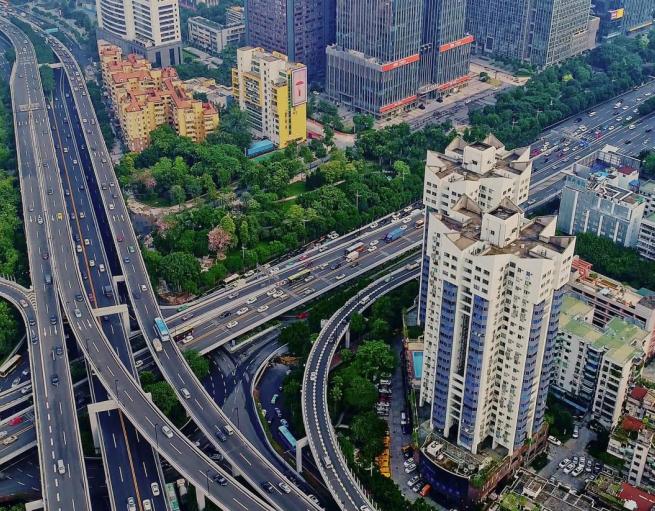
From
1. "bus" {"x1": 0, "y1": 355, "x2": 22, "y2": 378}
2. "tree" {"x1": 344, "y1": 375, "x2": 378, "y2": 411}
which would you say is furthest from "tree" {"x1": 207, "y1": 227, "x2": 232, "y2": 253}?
"tree" {"x1": 344, "y1": 375, "x2": 378, "y2": 411}

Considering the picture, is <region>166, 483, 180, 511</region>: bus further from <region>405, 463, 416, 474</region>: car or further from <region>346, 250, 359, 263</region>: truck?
<region>346, 250, 359, 263</region>: truck

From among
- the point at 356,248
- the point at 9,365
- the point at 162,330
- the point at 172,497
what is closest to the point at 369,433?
the point at 172,497

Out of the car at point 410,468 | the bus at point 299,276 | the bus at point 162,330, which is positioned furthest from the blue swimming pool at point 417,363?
the bus at point 162,330

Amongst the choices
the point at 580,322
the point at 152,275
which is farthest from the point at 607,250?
the point at 152,275

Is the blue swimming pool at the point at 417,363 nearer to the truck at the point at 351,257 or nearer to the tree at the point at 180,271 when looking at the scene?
the truck at the point at 351,257

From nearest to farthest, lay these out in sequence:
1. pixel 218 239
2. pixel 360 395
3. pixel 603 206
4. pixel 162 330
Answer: pixel 360 395 → pixel 162 330 → pixel 218 239 → pixel 603 206

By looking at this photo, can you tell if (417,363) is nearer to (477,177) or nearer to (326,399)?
(326,399)
